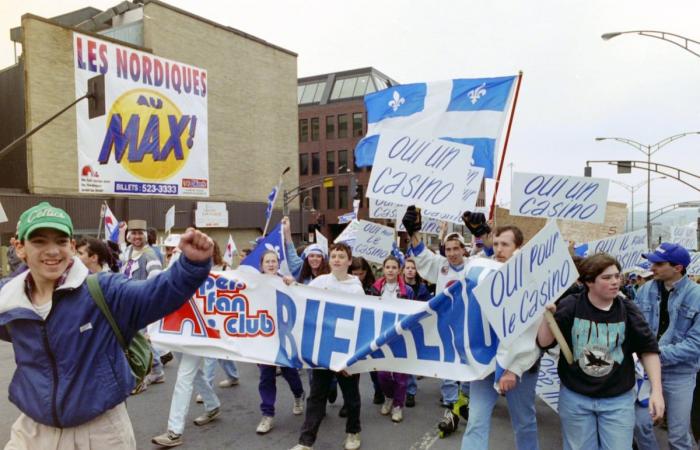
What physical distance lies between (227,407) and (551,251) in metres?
4.19

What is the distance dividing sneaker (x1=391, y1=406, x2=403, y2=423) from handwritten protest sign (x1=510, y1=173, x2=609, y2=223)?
2719mm

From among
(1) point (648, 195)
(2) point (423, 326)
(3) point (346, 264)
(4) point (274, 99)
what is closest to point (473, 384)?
(2) point (423, 326)

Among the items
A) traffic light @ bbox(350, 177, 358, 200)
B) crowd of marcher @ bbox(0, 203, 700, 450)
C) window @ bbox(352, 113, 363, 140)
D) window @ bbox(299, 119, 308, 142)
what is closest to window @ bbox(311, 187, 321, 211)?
window @ bbox(299, 119, 308, 142)

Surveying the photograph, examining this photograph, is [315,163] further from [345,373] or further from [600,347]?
[600,347]

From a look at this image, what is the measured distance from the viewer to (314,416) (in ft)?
14.5

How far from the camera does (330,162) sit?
57062 mm

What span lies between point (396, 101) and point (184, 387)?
17.5 feet

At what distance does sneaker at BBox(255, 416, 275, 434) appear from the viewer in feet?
16.3

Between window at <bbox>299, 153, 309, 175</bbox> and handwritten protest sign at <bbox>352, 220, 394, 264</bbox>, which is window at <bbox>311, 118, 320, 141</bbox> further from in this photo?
handwritten protest sign at <bbox>352, 220, 394, 264</bbox>

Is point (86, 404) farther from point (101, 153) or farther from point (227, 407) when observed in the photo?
point (101, 153)

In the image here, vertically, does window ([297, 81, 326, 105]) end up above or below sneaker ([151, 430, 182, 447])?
above

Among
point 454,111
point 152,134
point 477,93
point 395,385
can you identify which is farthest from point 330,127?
point 395,385

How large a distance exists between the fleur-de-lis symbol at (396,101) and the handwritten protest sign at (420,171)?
2062 millimetres

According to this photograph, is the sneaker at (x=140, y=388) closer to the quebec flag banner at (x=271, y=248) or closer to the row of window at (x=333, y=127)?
the quebec flag banner at (x=271, y=248)
